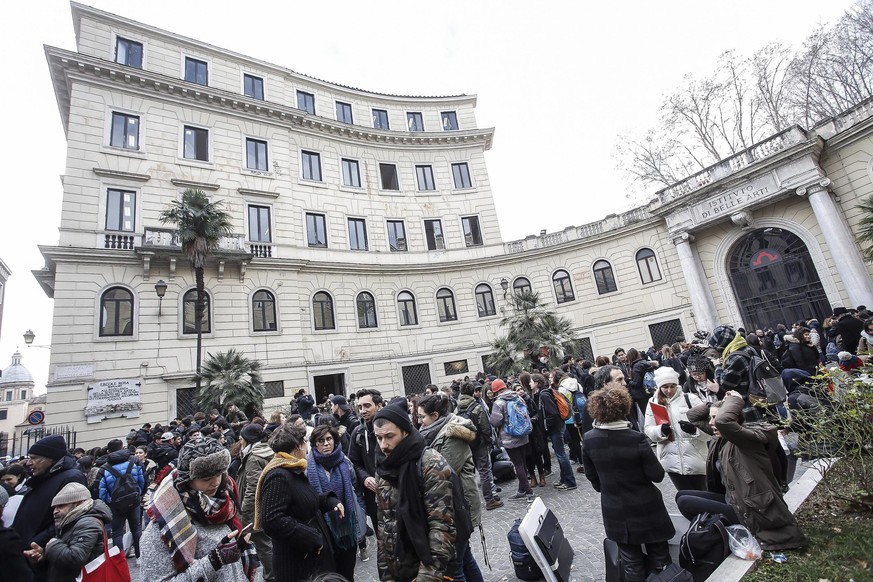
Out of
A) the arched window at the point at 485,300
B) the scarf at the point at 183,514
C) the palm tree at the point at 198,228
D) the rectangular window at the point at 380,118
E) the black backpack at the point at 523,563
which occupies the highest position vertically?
the rectangular window at the point at 380,118

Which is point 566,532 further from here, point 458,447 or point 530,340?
point 530,340

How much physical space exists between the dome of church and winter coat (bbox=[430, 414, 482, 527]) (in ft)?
288

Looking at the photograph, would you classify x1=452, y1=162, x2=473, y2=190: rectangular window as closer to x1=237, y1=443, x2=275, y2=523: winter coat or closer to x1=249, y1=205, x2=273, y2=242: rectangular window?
x1=249, y1=205, x2=273, y2=242: rectangular window

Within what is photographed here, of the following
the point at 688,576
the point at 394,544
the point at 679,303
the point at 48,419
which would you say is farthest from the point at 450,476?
the point at 679,303

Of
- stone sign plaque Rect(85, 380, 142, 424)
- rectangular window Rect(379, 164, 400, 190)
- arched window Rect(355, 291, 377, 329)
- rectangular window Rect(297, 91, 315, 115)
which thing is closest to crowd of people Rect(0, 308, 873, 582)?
stone sign plaque Rect(85, 380, 142, 424)

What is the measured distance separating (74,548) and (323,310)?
57.8 feet

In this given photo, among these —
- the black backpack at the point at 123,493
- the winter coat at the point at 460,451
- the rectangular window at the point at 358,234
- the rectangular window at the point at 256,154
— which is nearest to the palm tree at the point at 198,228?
the rectangular window at the point at 256,154

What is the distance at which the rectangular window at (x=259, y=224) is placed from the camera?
1917cm

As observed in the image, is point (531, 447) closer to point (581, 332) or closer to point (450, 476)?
point (450, 476)

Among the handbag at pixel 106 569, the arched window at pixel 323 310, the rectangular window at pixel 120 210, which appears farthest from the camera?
the arched window at pixel 323 310

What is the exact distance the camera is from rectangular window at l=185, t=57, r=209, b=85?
19648 mm

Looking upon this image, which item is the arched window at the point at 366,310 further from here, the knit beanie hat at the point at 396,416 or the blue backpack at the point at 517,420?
the knit beanie hat at the point at 396,416

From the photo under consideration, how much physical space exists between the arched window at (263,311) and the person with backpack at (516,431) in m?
14.2

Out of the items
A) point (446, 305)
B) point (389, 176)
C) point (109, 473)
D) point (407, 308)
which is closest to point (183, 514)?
point (109, 473)
